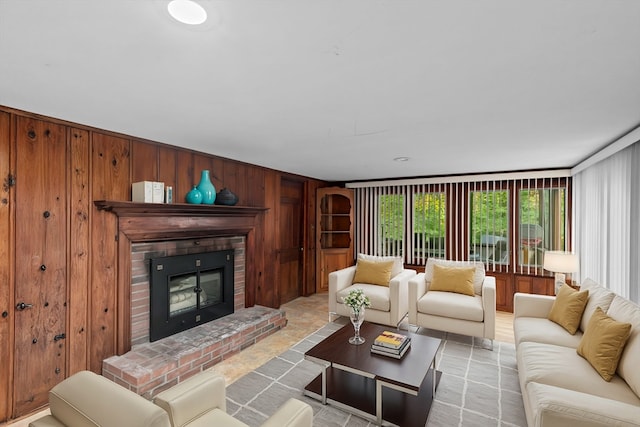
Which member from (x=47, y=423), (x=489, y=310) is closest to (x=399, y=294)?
(x=489, y=310)

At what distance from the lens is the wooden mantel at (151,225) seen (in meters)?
2.81

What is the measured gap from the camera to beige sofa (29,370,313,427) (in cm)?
115

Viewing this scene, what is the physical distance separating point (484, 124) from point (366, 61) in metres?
1.48

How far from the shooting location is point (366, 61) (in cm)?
151

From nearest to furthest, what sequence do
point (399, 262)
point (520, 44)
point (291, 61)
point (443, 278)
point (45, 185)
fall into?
point (520, 44) < point (291, 61) < point (45, 185) < point (443, 278) < point (399, 262)

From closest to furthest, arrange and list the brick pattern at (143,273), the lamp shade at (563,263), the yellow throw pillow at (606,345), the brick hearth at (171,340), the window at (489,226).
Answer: the yellow throw pillow at (606,345) < the brick hearth at (171,340) < the brick pattern at (143,273) < the lamp shade at (563,263) < the window at (489,226)

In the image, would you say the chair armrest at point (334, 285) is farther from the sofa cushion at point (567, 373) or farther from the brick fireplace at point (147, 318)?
the sofa cushion at point (567, 373)

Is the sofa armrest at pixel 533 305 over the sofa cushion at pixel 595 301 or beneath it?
beneath

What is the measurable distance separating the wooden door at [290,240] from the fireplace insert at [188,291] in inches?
51.9

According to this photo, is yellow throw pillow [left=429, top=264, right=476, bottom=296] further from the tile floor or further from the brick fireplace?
the brick fireplace

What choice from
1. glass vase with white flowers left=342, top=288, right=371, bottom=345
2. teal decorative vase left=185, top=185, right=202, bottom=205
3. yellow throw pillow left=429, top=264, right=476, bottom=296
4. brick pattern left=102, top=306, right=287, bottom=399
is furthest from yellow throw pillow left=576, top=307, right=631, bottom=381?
teal decorative vase left=185, top=185, right=202, bottom=205

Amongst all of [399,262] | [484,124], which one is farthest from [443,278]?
[484,124]

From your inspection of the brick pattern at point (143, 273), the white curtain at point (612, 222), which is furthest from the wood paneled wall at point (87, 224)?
the white curtain at point (612, 222)

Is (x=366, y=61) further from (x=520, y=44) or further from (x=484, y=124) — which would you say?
(x=484, y=124)
